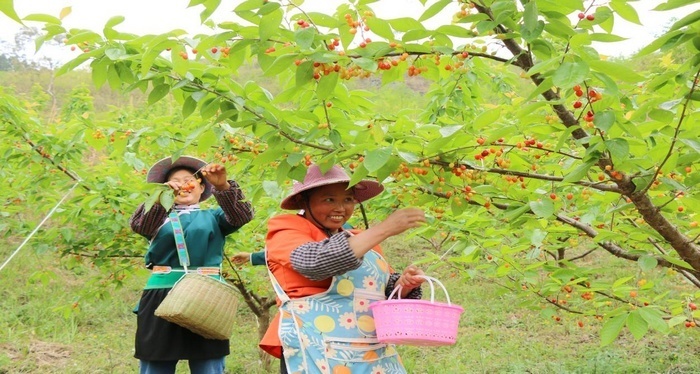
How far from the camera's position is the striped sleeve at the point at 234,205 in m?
2.58

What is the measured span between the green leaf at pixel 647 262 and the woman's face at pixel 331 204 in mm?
888

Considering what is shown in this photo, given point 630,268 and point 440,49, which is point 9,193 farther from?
point 630,268

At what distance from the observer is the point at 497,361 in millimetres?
4969

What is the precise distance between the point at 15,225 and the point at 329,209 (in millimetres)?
2682

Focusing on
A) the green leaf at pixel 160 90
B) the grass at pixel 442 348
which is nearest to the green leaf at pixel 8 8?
the green leaf at pixel 160 90

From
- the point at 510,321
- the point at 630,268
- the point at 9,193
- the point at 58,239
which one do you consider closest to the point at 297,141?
the point at 58,239

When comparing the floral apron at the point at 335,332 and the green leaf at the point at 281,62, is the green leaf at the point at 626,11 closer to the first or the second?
the green leaf at the point at 281,62

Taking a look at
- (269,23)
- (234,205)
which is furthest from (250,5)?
(234,205)

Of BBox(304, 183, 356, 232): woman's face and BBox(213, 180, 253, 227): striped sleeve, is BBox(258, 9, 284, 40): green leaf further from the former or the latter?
BBox(213, 180, 253, 227): striped sleeve

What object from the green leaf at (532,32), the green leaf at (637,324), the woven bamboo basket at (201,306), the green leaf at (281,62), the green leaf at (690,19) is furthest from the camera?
the woven bamboo basket at (201,306)


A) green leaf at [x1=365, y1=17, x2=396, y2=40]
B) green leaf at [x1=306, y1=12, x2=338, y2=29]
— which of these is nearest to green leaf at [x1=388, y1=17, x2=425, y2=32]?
green leaf at [x1=365, y1=17, x2=396, y2=40]

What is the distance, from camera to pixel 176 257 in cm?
281

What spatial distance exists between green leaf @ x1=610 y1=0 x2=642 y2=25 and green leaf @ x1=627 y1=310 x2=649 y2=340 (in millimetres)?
758

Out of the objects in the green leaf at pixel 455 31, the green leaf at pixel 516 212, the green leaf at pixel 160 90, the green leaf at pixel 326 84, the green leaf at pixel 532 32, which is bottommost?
the green leaf at pixel 516 212
